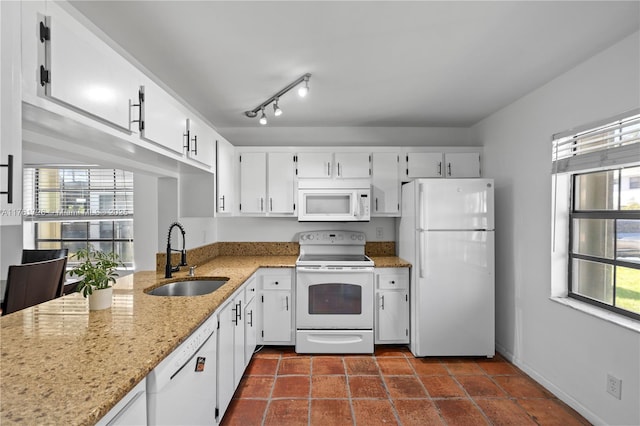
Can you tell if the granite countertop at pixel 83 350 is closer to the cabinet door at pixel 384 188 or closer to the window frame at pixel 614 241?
the cabinet door at pixel 384 188

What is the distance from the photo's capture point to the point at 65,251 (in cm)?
305

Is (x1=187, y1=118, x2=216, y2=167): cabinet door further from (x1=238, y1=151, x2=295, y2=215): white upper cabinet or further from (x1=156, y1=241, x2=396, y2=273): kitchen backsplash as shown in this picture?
(x1=156, y1=241, x2=396, y2=273): kitchen backsplash

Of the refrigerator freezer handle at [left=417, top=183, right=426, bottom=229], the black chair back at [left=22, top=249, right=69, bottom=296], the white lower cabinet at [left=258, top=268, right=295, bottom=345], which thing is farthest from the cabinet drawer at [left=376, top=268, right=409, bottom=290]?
the black chair back at [left=22, top=249, right=69, bottom=296]

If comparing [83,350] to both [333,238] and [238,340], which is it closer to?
[238,340]

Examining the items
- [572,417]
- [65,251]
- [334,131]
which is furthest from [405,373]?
[65,251]

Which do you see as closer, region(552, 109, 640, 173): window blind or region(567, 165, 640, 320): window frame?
region(552, 109, 640, 173): window blind

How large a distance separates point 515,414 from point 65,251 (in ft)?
13.1

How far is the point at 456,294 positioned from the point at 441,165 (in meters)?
1.39

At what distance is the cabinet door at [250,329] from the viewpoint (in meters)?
2.65

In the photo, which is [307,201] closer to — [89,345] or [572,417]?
[89,345]

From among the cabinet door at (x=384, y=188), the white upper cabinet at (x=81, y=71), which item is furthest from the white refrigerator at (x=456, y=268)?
the white upper cabinet at (x=81, y=71)

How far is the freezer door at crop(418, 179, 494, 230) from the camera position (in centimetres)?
299

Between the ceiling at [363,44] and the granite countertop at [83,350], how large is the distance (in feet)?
4.92

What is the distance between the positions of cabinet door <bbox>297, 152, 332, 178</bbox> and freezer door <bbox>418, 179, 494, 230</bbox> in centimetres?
106
